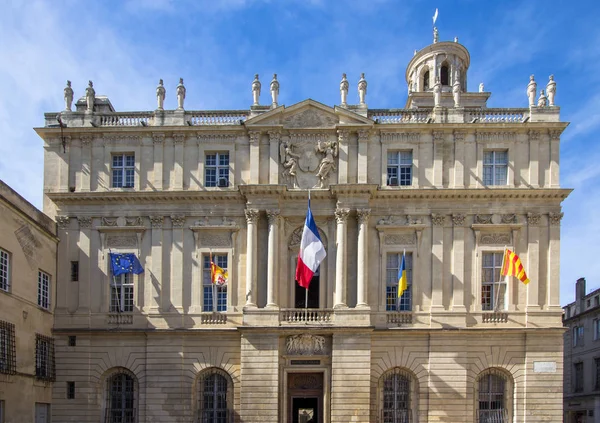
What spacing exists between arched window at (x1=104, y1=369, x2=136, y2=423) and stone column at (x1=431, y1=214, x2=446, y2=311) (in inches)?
573

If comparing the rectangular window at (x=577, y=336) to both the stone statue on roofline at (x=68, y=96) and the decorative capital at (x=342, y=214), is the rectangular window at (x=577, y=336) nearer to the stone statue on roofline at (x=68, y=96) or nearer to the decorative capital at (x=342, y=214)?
the decorative capital at (x=342, y=214)

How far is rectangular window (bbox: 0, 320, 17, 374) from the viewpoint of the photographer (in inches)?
1001

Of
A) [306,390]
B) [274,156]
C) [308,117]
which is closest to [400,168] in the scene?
[308,117]

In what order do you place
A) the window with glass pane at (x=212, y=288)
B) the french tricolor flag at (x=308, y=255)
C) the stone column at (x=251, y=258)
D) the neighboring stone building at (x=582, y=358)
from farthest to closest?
1. the neighboring stone building at (x=582, y=358)
2. the window with glass pane at (x=212, y=288)
3. the stone column at (x=251, y=258)
4. the french tricolor flag at (x=308, y=255)

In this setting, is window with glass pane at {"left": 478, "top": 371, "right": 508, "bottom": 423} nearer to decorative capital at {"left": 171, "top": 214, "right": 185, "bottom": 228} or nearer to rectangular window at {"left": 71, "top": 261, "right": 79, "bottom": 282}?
decorative capital at {"left": 171, "top": 214, "right": 185, "bottom": 228}

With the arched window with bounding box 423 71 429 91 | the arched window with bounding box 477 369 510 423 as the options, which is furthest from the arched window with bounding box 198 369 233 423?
the arched window with bounding box 423 71 429 91

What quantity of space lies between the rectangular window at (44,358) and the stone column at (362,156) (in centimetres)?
1607

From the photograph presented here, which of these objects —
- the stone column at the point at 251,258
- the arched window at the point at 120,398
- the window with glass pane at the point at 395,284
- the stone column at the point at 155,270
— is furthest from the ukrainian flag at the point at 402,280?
the arched window at the point at 120,398

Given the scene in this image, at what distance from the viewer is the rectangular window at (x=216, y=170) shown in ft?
104

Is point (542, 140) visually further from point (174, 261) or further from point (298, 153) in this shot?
point (174, 261)

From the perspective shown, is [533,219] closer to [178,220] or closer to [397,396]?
[397,396]

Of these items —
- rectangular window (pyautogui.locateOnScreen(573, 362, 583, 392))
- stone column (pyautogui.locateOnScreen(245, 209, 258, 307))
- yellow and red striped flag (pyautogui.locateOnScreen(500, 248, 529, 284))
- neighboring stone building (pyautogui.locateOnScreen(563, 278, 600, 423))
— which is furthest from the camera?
rectangular window (pyautogui.locateOnScreen(573, 362, 583, 392))

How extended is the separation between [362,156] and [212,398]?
43.7ft

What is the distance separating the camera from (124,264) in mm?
30750
